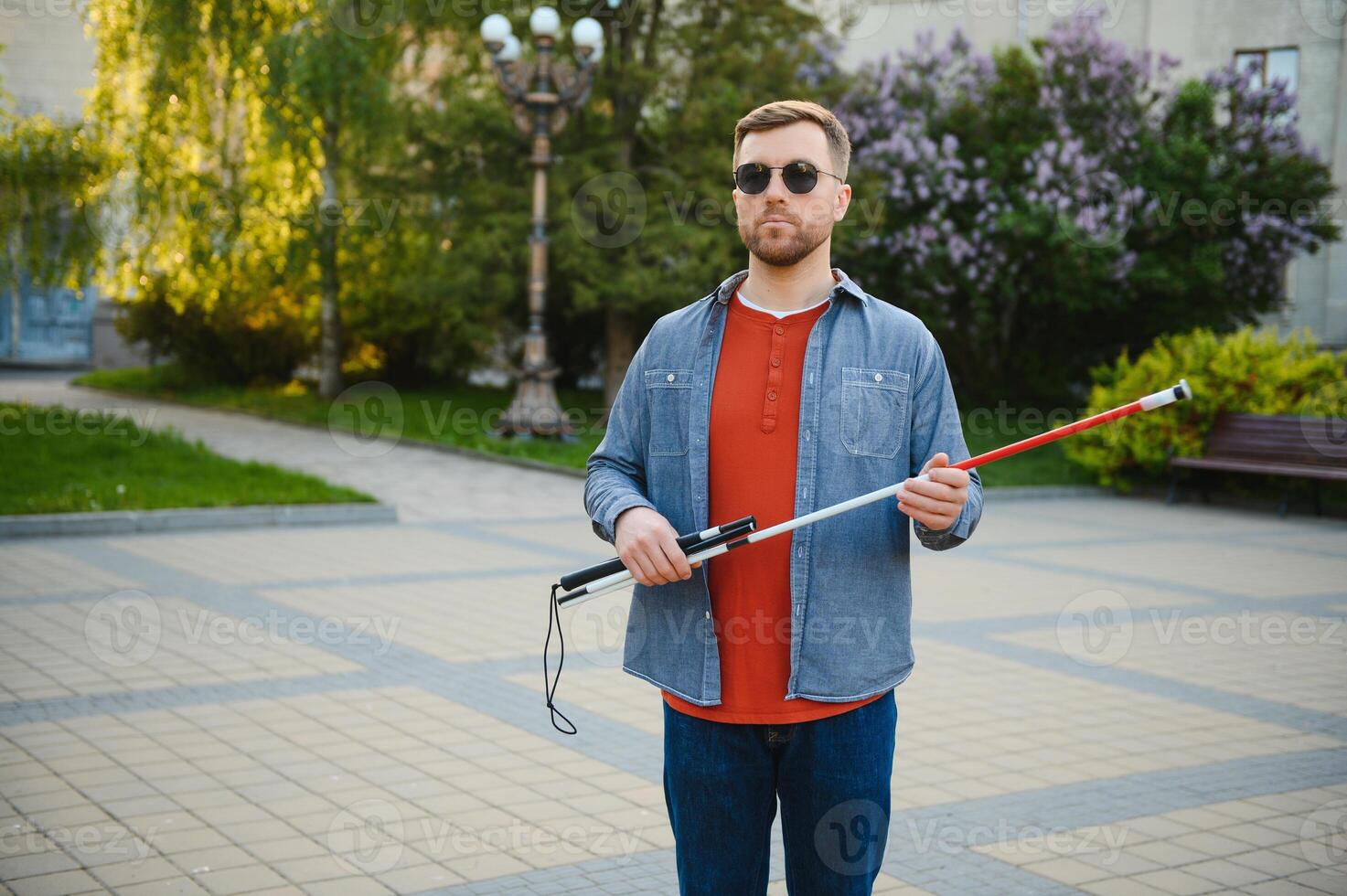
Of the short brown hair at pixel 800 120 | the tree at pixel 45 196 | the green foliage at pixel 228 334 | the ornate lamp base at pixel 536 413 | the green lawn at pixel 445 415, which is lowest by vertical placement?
the green lawn at pixel 445 415

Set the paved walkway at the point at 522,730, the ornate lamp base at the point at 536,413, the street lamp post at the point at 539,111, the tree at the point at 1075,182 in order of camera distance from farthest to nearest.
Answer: the tree at the point at 1075,182 < the ornate lamp base at the point at 536,413 < the street lamp post at the point at 539,111 < the paved walkway at the point at 522,730

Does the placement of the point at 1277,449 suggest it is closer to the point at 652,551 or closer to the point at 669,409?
the point at 669,409

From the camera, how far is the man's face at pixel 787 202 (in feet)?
8.76

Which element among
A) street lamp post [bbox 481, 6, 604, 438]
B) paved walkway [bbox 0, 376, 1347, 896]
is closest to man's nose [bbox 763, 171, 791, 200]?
paved walkway [bbox 0, 376, 1347, 896]

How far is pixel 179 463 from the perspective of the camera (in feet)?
43.7

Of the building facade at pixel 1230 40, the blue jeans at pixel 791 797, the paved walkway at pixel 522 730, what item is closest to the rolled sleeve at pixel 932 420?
the blue jeans at pixel 791 797

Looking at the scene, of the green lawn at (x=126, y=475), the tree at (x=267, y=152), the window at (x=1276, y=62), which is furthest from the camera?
the window at (x=1276, y=62)

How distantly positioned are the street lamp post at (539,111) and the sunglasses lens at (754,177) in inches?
579

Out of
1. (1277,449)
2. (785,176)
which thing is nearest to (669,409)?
(785,176)

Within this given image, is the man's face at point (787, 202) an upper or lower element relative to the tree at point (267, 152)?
lower

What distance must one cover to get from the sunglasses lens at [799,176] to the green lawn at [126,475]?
9.60 meters

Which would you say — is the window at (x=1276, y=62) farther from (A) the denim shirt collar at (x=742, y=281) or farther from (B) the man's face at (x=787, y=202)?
(B) the man's face at (x=787, y=202)

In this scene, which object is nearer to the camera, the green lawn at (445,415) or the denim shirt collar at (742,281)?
the denim shirt collar at (742,281)

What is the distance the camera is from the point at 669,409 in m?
2.80
